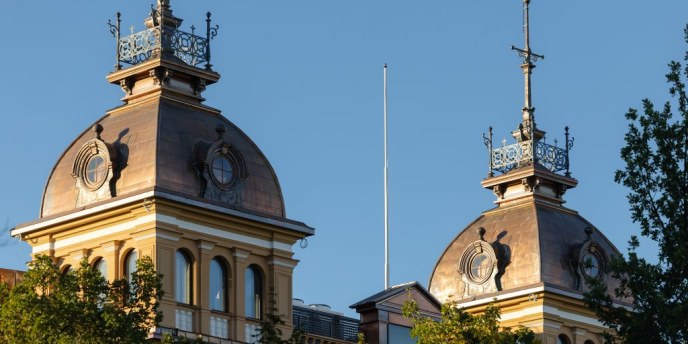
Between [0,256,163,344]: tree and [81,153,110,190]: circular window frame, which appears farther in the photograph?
[81,153,110,190]: circular window frame

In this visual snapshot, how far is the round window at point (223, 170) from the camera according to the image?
7919 centimetres

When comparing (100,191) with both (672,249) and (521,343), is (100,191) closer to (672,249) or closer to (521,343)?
(521,343)

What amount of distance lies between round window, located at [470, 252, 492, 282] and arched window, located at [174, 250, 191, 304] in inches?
688

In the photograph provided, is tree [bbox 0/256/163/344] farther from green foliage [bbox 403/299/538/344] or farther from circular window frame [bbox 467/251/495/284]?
circular window frame [bbox 467/251/495/284]

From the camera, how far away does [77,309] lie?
66.2m

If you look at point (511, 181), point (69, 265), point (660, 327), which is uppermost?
point (511, 181)

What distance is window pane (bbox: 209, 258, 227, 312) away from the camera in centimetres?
7894

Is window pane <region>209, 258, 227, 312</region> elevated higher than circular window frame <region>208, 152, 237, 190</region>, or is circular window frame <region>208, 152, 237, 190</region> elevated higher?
circular window frame <region>208, 152, 237, 190</region>

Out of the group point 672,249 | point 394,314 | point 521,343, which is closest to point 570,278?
point 394,314

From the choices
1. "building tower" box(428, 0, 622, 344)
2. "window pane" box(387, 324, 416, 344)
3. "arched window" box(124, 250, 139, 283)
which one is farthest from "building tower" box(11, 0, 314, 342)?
"building tower" box(428, 0, 622, 344)

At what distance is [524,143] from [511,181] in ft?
6.25

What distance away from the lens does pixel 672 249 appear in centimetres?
6456

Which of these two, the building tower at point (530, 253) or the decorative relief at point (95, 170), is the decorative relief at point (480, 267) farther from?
the decorative relief at point (95, 170)

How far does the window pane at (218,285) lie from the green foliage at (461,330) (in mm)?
6091
